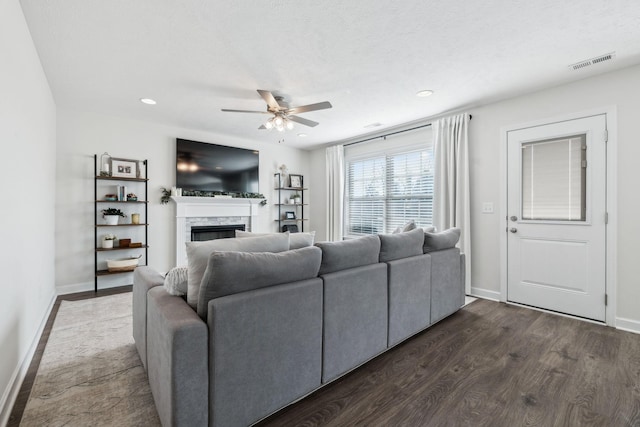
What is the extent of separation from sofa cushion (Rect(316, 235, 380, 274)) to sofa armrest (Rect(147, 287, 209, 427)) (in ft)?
2.81

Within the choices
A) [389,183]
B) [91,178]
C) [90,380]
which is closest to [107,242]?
[91,178]

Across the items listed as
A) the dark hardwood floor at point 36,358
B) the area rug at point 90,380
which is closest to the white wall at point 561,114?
the area rug at point 90,380

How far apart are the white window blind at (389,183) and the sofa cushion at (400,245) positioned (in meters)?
2.04

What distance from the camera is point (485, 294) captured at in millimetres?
3707

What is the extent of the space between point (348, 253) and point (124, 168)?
388cm

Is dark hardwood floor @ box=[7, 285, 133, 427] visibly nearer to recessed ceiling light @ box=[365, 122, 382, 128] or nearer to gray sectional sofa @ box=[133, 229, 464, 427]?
gray sectional sofa @ box=[133, 229, 464, 427]

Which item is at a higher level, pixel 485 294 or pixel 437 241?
pixel 437 241

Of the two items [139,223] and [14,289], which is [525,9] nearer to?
[14,289]

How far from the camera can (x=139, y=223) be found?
14.0 feet

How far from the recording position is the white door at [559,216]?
9.55 feet

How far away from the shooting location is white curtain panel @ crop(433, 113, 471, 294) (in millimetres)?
3807

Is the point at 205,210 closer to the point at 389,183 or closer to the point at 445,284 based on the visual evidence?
the point at 389,183

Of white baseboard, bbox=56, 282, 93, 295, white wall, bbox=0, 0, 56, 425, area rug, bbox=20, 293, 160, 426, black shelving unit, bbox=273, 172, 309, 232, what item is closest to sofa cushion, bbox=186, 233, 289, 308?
area rug, bbox=20, 293, 160, 426

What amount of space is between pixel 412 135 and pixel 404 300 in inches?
124
